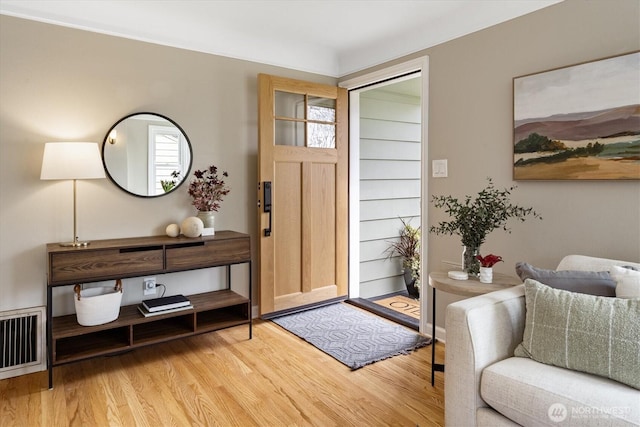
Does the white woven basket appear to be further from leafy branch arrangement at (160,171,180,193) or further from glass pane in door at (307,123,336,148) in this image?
glass pane in door at (307,123,336,148)

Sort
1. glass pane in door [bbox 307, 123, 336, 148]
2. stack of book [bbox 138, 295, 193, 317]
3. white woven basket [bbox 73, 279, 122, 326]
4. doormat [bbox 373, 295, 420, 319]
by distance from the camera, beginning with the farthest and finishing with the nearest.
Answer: doormat [bbox 373, 295, 420, 319]
glass pane in door [bbox 307, 123, 336, 148]
stack of book [bbox 138, 295, 193, 317]
white woven basket [bbox 73, 279, 122, 326]

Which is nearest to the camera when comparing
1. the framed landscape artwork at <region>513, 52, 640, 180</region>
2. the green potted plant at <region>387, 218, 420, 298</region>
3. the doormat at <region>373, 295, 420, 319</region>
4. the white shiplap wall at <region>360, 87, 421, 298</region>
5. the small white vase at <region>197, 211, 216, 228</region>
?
the framed landscape artwork at <region>513, 52, 640, 180</region>

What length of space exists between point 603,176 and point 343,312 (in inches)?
91.6

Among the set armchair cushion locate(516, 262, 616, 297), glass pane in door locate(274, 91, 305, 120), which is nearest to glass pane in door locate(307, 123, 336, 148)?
glass pane in door locate(274, 91, 305, 120)

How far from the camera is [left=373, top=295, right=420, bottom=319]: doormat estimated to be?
4.02 meters

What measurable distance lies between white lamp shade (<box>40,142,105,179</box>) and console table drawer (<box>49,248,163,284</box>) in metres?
0.49

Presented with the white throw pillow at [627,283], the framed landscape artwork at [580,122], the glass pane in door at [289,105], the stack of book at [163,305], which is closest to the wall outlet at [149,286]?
the stack of book at [163,305]

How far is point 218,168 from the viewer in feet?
11.3

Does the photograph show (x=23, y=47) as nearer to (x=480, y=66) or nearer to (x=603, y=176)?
(x=480, y=66)

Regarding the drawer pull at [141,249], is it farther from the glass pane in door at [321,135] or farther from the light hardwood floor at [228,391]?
the glass pane in door at [321,135]

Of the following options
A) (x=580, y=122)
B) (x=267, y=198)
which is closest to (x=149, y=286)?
(x=267, y=198)

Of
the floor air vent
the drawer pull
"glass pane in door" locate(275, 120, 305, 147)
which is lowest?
the floor air vent

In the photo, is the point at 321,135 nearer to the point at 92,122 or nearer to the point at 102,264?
the point at 92,122

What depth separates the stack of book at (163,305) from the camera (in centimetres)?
279
